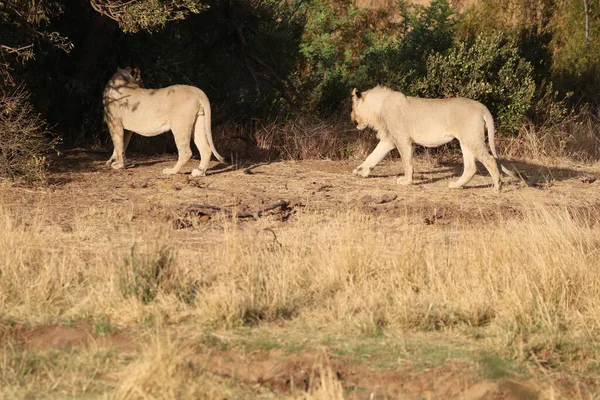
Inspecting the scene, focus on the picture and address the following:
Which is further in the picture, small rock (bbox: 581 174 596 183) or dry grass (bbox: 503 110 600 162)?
dry grass (bbox: 503 110 600 162)

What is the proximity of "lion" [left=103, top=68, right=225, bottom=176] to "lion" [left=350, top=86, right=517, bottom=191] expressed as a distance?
6.21 feet

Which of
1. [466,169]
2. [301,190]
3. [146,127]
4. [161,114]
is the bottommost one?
[301,190]

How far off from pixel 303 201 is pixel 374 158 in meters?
2.00

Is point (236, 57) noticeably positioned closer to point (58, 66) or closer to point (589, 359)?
point (58, 66)

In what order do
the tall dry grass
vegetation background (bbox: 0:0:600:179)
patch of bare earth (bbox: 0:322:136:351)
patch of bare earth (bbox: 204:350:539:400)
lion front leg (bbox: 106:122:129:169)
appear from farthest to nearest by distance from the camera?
lion front leg (bbox: 106:122:129:169)
vegetation background (bbox: 0:0:600:179)
the tall dry grass
patch of bare earth (bbox: 0:322:136:351)
patch of bare earth (bbox: 204:350:539:400)

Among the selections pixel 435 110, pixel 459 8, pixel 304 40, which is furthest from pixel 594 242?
pixel 459 8

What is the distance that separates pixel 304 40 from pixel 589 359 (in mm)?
15993

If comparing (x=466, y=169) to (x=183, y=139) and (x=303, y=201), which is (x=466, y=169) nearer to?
(x=303, y=201)

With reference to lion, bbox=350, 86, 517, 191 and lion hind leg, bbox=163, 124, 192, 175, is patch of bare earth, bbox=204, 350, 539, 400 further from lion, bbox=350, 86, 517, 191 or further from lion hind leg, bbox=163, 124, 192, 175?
lion hind leg, bbox=163, 124, 192, 175

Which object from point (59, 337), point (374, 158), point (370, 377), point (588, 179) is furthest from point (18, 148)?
point (588, 179)

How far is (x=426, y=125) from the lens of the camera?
449 inches

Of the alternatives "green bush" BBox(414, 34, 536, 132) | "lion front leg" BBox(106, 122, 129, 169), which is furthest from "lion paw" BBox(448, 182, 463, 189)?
"lion front leg" BBox(106, 122, 129, 169)

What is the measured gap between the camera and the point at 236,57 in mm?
14633

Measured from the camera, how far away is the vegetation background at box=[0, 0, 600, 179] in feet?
37.2
